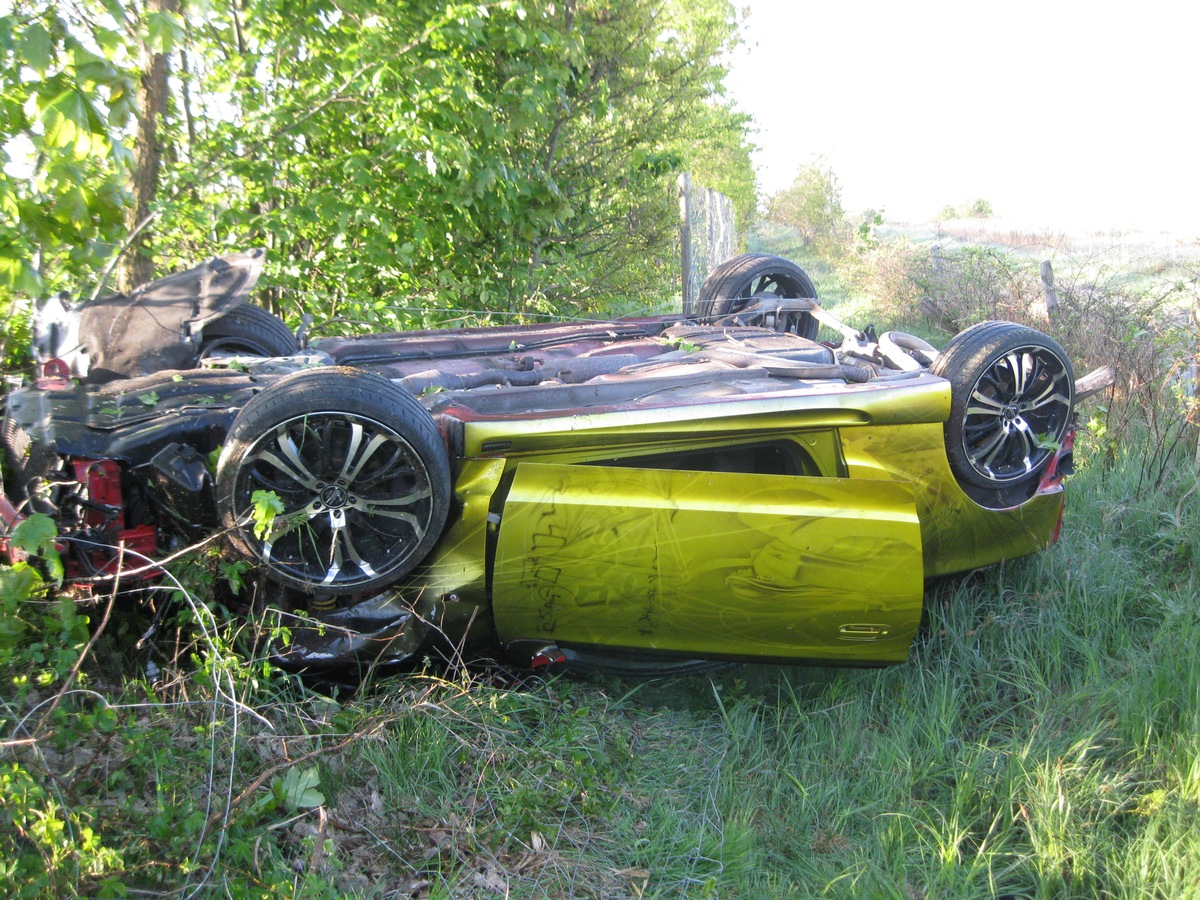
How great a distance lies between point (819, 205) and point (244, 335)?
21.0 metres

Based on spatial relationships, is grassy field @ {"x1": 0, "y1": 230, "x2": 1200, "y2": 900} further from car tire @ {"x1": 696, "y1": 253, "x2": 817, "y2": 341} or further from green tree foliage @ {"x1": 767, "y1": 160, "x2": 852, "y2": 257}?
green tree foliage @ {"x1": 767, "y1": 160, "x2": 852, "y2": 257}

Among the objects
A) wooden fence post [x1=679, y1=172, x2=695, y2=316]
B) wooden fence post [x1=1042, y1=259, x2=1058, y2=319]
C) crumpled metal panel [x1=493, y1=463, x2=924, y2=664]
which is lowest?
crumpled metal panel [x1=493, y1=463, x2=924, y2=664]

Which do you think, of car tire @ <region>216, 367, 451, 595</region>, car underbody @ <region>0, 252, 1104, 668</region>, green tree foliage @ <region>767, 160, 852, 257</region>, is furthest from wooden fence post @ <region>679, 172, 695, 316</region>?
green tree foliage @ <region>767, 160, 852, 257</region>

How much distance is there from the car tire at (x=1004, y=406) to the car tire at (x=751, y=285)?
7.65ft

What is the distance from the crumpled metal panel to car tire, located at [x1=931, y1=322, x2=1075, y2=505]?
1.80 feet

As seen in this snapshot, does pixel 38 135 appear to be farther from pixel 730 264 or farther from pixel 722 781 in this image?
pixel 730 264

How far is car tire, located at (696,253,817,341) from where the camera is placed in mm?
6109

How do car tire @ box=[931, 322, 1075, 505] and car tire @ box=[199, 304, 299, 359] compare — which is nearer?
car tire @ box=[931, 322, 1075, 505]

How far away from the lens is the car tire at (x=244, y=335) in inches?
174

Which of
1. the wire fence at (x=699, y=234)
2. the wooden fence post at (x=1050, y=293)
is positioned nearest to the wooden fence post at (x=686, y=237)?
the wire fence at (x=699, y=234)

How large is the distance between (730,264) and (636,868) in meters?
4.43

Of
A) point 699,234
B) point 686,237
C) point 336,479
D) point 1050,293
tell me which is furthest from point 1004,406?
point 699,234

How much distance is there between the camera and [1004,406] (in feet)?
12.3

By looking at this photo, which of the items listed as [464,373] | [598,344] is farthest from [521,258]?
[464,373]
